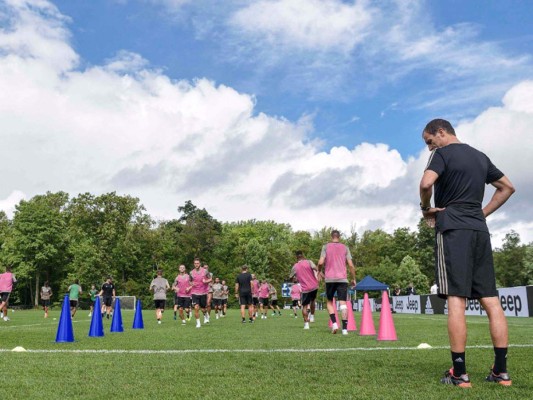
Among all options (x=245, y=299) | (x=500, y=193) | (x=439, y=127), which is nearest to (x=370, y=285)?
(x=245, y=299)

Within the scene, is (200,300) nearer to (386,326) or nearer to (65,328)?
(65,328)

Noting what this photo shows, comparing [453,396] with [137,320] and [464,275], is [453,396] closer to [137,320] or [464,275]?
[464,275]

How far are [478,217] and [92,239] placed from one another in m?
71.6

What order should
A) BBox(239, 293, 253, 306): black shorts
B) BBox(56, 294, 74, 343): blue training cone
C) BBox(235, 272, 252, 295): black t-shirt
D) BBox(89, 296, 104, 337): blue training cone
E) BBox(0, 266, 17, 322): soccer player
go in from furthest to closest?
1. BBox(0, 266, 17, 322): soccer player
2. BBox(235, 272, 252, 295): black t-shirt
3. BBox(239, 293, 253, 306): black shorts
4. BBox(89, 296, 104, 337): blue training cone
5. BBox(56, 294, 74, 343): blue training cone

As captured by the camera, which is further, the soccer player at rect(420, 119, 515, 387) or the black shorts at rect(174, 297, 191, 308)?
the black shorts at rect(174, 297, 191, 308)

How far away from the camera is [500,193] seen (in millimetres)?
5730

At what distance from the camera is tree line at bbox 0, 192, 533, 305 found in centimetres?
7262

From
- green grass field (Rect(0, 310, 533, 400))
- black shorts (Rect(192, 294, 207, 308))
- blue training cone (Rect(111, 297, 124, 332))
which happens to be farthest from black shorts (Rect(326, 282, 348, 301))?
black shorts (Rect(192, 294, 207, 308))

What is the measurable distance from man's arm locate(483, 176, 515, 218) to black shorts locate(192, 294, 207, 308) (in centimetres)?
1394

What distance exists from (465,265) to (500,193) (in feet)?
3.27

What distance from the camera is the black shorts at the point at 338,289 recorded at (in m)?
12.7

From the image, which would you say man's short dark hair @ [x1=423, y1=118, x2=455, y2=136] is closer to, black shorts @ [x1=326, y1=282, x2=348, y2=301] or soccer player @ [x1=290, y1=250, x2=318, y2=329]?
black shorts @ [x1=326, y1=282, x2=348, y2=301]

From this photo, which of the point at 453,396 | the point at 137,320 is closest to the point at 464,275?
the point at 453,396

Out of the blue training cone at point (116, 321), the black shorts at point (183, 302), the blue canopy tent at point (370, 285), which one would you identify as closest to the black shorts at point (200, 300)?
the black shorts at point (183, 302)
